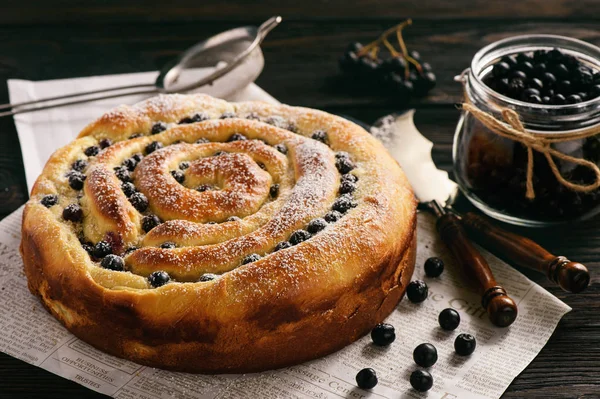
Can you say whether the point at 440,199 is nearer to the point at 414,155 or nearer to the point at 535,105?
the point at 414,155

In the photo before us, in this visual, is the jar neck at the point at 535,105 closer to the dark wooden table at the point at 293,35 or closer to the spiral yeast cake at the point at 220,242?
the spiral yeast cake at the point at 220,242

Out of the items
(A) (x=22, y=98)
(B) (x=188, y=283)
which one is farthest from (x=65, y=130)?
(B) (x=188, y=283)

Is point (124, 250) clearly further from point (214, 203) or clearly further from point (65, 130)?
point (65, 130)

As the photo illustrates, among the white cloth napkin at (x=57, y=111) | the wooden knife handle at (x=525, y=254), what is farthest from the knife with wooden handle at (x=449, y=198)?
the white cloth napkin at (x=57, y=111)

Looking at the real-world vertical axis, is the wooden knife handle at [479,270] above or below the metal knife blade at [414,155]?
above

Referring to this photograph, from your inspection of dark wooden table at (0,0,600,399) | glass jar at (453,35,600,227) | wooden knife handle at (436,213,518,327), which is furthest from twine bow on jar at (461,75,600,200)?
dark wooden table at (0,0,600,399)

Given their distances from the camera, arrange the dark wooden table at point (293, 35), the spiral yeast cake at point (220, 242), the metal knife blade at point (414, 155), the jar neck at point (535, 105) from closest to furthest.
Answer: the spiral yeast cake at point (220, 242)
the jar neck at point (535, 105)
the metal knife blade at point (414, 155)
the dark wooden table at point (293, 35)

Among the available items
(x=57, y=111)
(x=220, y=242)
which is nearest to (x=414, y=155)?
(x=220, y=242)
